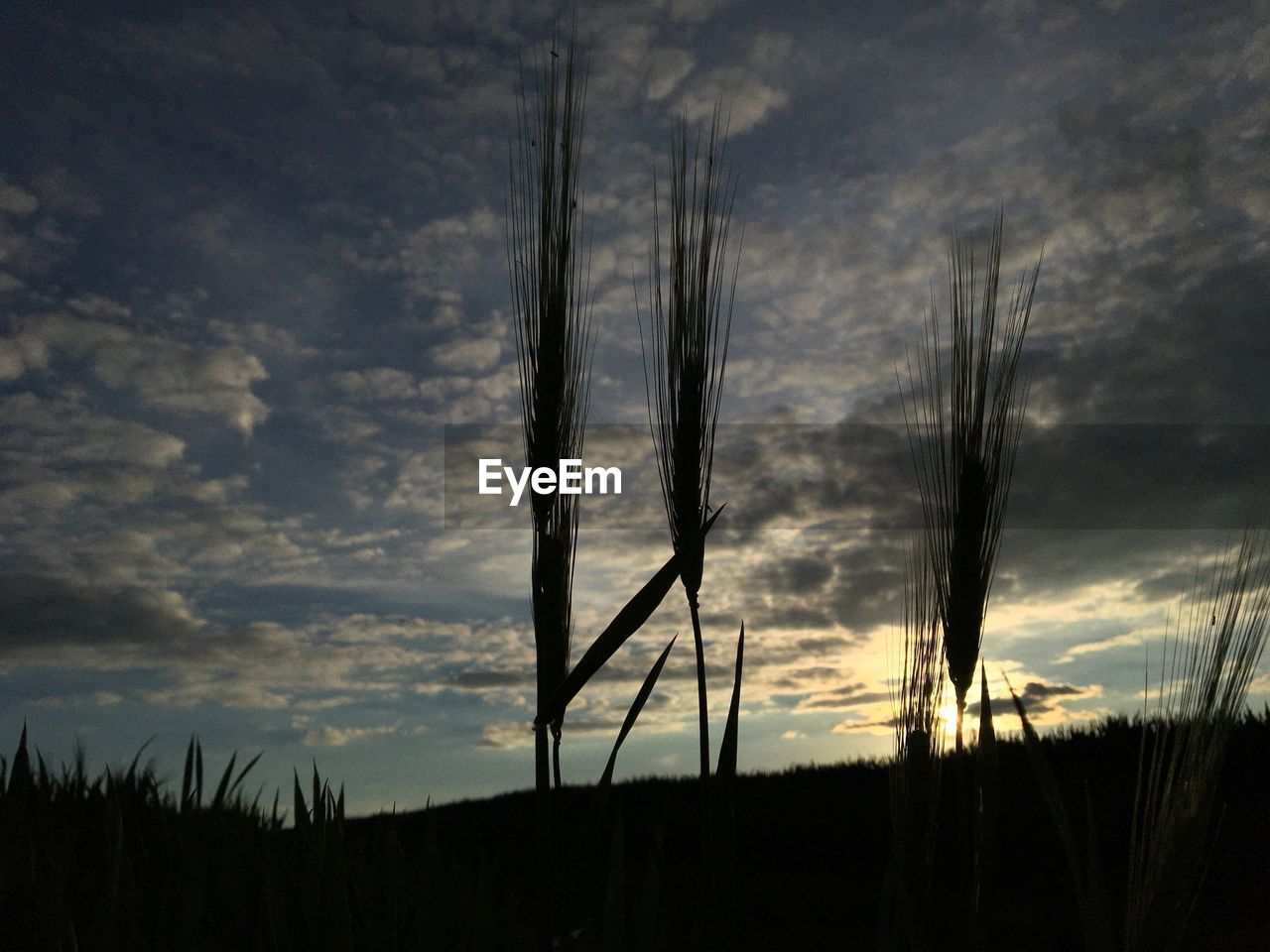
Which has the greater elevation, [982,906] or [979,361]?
[979,361]

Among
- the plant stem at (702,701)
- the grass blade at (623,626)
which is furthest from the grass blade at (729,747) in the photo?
the grass blade at (623,626)

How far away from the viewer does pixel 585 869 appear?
1.51m

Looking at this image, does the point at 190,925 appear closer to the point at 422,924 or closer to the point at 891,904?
the point at 422,924

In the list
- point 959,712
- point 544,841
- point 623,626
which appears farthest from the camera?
point 959,712

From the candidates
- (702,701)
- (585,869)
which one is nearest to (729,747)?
(702,701)

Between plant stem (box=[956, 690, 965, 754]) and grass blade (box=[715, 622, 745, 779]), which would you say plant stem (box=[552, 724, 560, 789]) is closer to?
grass blade (box=[715, 622, 745, 779])

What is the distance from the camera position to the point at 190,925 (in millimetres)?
1198

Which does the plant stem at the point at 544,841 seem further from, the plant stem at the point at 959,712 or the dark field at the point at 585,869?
the plant stem at the point at 959,712

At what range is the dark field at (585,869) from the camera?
1.34 m

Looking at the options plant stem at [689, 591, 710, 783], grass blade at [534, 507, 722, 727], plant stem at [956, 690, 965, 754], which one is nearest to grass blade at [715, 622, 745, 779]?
plant stem at [689, 591, 710, 783]

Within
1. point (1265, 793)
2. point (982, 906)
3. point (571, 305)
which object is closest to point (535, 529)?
point (571, 305)

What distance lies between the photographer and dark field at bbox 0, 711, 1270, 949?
134 centimetres

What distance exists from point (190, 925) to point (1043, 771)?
1.21 m

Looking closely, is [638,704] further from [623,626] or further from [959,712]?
[959,712]
